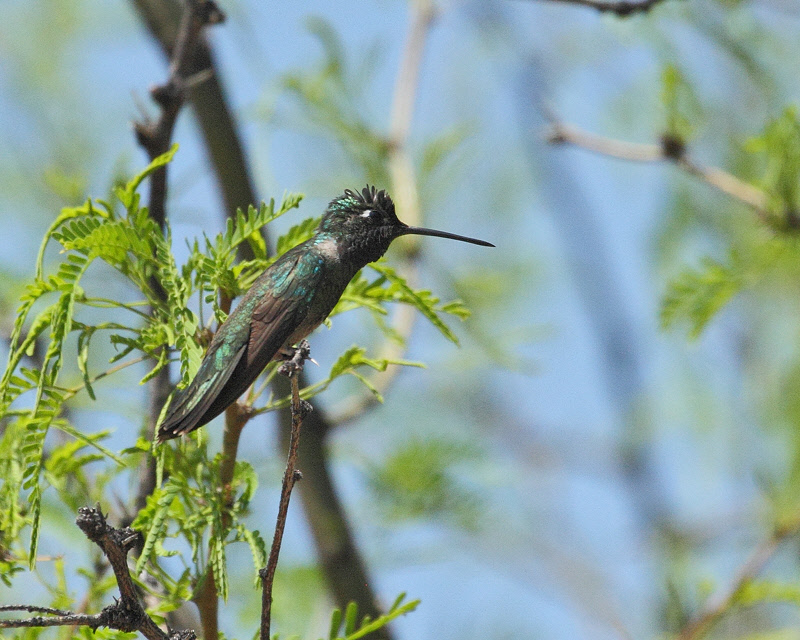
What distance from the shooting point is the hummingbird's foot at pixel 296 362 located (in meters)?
1.97

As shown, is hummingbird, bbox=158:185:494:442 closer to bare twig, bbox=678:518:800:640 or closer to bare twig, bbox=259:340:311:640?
bare twig, bbox=259:340:311:640

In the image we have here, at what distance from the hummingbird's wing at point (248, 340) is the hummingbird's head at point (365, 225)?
0.80ft

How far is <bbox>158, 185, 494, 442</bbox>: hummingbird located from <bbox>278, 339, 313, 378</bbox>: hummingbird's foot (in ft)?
0.13

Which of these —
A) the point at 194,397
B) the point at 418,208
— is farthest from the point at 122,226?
the point at 418,208

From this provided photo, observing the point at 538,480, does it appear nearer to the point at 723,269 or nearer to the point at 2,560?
the point at 723,269

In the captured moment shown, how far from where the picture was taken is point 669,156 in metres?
3.25

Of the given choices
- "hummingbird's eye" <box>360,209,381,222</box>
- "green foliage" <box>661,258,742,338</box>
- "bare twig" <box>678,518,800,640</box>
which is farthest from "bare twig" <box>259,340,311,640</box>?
"bare twig" <box>678,518,800,640</box>

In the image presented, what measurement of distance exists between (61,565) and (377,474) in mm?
1558

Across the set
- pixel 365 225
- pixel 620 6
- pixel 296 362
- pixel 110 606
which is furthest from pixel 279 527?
pixel 620 6

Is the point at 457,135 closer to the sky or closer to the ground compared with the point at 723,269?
closer to the sky

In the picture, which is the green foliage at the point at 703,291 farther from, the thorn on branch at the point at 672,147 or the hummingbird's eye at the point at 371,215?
the hummingbird's eye at the point at 371,215

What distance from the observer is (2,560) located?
1975 millimetres

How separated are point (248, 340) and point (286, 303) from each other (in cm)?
17

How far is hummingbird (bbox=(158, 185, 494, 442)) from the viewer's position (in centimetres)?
181
